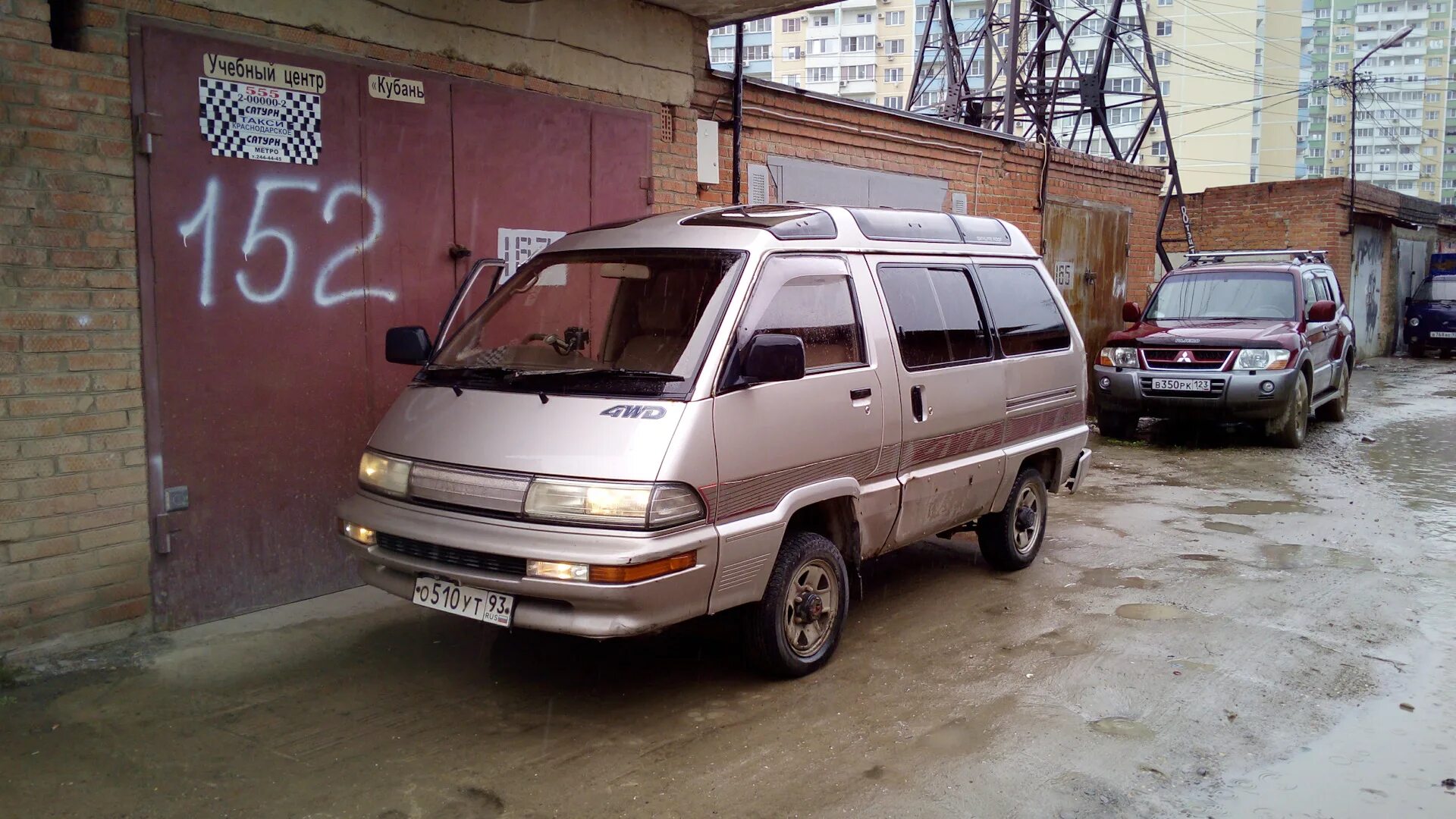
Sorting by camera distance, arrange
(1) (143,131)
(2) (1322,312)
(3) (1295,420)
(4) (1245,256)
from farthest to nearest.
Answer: (4) (1245,256)
(2) (1322,312)
(3) (1295,420)
(1) (143,131)

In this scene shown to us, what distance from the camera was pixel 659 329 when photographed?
463 centimetres

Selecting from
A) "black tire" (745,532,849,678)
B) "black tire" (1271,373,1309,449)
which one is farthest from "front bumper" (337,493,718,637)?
"black tire" (1271,373,1309,449)

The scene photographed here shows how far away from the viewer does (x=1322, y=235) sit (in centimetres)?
2122

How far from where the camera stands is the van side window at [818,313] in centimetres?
461

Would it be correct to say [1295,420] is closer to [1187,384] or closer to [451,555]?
[1187,384]

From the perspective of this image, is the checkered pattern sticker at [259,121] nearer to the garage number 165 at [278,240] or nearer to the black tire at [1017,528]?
the garage number 165 at [278,240]

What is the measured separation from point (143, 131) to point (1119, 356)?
31.4 ft

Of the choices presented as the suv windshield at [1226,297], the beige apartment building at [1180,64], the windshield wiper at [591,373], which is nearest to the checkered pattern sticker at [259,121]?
the windshield wiper at [591,373]

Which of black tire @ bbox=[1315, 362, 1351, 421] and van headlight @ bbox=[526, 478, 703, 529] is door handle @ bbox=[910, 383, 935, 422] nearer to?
van headlight @ bbox=[526, 478, 703, 529]

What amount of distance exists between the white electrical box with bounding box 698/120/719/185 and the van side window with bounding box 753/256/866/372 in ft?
11.5

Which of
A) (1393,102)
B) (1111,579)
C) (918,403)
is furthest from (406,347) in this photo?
(1393,102)

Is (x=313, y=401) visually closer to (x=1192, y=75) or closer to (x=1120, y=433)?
(x=1120, y=433)

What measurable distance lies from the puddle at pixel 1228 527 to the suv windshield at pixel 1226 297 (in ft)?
15.7

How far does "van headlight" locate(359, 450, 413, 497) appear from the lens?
4320mm
